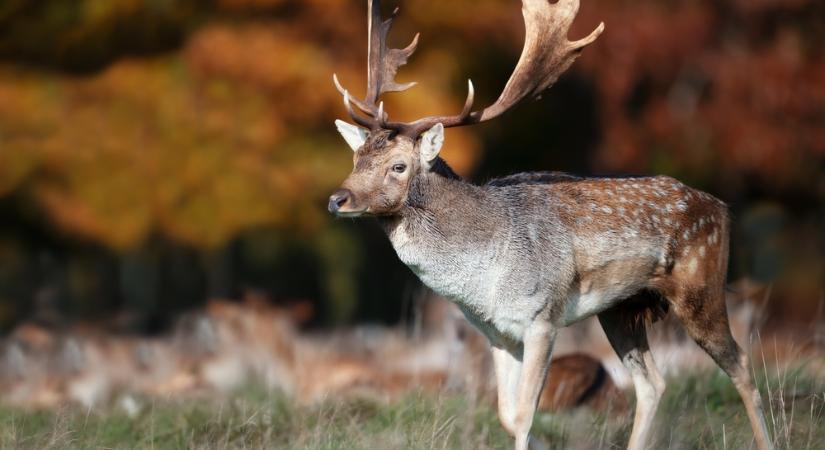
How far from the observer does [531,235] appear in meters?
5.57

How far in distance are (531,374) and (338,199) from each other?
1.06m

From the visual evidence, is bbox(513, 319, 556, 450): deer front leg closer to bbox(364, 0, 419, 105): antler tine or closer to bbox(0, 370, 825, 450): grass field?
bbox(0, 370, 825, 450): grass field

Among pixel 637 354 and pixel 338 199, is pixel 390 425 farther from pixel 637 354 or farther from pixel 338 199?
pixel 338 199

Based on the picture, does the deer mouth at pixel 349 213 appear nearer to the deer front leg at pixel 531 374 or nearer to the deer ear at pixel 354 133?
the deer ear at pixel 354 133

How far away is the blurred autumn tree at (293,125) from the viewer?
12711 millimetres

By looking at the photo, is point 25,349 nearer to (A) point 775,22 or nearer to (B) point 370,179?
(B) point 370,179

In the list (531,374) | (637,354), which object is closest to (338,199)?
(531,374)

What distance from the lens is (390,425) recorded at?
627 cm

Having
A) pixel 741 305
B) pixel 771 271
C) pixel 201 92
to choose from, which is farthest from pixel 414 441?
pixel 771 271

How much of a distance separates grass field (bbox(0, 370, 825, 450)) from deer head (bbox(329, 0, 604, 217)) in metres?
1.07

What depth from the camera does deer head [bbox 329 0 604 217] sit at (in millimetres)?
5387

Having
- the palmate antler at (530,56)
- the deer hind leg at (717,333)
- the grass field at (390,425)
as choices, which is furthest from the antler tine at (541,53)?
the grass field at (390,425)

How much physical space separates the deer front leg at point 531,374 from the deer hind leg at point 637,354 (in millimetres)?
770

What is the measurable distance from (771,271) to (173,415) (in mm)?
11504
